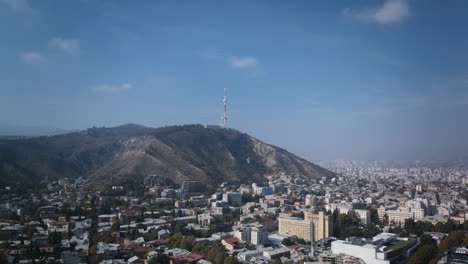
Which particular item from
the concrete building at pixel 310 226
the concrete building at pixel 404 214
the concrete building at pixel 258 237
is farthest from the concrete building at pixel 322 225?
the concrete building at pixel 404 214

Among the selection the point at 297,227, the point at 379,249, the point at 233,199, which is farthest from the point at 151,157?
the point at 379,249

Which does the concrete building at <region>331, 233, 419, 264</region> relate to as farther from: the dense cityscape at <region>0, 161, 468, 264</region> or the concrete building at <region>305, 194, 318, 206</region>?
the concrete building at <region>305, 194, 318, 206</region>

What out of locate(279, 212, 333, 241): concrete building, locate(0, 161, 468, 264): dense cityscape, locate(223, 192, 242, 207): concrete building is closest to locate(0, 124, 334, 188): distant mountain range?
locate(0, 161, 468, 264): dense cityscape

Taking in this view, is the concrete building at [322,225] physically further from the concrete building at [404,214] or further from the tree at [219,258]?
the tree at [219,258]

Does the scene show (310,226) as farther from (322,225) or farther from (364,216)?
(364,216)

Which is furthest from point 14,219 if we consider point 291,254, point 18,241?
point 291,254

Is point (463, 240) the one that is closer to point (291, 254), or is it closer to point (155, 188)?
point (291, 254)
